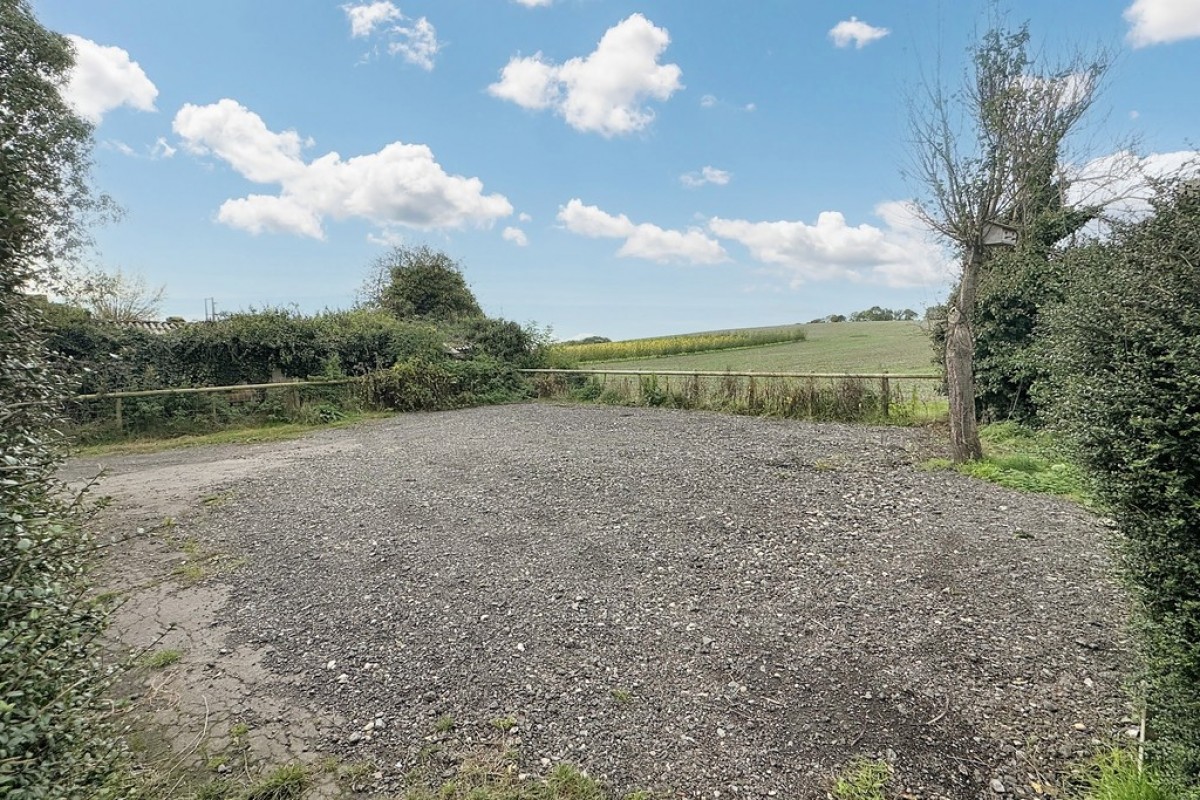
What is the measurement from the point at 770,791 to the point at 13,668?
2.34 m

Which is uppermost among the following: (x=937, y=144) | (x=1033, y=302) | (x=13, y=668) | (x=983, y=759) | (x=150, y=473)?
(x=937, y=144)

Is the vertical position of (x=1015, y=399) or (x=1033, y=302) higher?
(x=1033, y=302)

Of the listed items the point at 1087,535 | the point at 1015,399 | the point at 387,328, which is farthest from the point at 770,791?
the point at 387,328

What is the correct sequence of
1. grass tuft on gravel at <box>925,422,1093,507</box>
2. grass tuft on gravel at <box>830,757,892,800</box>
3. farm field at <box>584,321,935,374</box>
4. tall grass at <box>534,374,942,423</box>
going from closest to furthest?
grass tuft on gravel at <box>830,757,892,800</box> < grass tuft on gravel at <box>925,422,1093,507</box> < tall grass at <box>534,374,942,423</box> < farm field at <box>584,321,935,374</box>

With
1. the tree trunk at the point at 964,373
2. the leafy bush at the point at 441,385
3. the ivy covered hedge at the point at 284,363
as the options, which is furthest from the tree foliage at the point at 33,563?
the leafy bush at the point at 441,385

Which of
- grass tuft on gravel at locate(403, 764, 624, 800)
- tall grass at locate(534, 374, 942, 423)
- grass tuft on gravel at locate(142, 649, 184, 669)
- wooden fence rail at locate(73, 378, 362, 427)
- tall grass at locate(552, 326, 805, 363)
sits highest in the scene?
tall grass at locate(552, 326, 805, 363)

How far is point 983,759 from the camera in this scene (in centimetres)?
220

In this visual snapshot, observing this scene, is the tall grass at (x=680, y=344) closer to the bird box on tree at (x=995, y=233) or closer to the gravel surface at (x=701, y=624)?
the bird box on tree at (x=995, y=233)

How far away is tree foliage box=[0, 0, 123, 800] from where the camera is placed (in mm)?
1282

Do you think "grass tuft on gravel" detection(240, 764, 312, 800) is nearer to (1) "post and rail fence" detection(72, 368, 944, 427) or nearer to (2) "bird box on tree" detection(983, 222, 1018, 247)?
(2) "bird box on tree" detection(983, 222, 1018, 247)

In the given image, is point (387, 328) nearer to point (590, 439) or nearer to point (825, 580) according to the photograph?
point (590, 439)

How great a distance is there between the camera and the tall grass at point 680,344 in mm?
24625

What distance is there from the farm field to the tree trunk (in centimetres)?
886

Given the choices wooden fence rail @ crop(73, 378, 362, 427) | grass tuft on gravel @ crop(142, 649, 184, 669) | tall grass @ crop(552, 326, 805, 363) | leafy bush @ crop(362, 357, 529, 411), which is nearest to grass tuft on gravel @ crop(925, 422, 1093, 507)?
grass tuft on gravel @ crop(142, 649, 184, 669)
